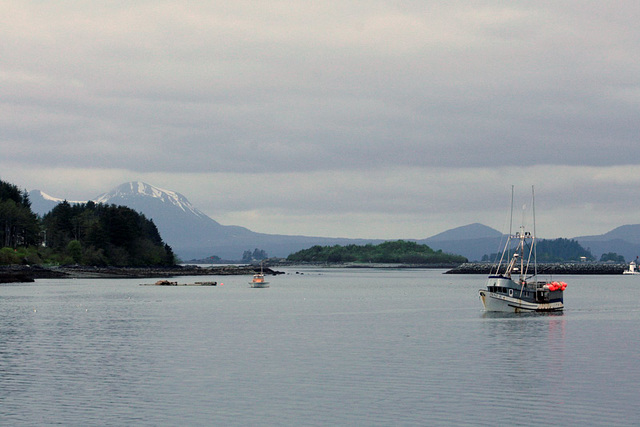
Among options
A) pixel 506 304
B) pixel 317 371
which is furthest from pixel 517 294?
pixel 317 371

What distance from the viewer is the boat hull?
341ft

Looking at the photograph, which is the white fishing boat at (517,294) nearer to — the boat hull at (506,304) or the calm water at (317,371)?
the boat hull at (506,304)

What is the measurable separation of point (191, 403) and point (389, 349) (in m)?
25.8

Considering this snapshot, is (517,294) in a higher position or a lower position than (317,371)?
higher

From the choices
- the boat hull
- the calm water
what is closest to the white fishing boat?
the boat hull

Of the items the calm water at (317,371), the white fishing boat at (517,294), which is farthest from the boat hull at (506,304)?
the calm water at (317,371)

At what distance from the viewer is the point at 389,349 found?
62.1 m

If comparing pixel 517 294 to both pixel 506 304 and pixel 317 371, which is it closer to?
pixel 506 304

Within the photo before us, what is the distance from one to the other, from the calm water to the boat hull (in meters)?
8.44

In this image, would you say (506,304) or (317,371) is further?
(506,304)

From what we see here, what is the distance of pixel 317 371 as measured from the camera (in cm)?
4975

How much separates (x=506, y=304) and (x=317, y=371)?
59.5 meters

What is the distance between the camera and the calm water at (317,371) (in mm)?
36375

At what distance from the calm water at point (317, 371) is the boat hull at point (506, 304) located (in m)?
8.44
